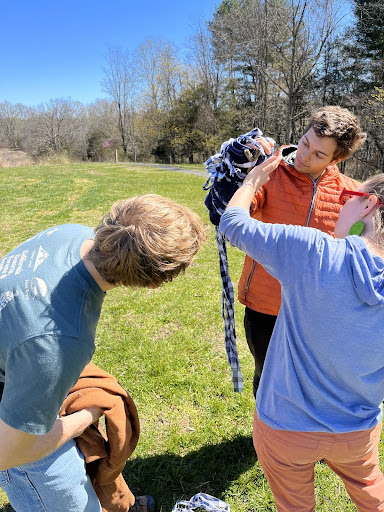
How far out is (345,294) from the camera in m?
1.07

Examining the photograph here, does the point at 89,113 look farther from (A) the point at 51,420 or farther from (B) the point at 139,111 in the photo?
(A) the point at 51,420

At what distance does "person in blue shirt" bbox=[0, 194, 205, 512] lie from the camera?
1.12 m

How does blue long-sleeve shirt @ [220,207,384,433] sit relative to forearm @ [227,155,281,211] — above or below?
below

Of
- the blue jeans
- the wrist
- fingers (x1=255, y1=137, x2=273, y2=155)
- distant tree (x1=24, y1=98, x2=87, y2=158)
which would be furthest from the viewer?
distant tree (x1=24, y1=98, x2=87, y2=158)

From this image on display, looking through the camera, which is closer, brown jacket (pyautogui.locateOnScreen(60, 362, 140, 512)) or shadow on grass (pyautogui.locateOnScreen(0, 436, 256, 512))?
brown jacket (pyautogui.locateOnScreen(60, 362, 140, 512))

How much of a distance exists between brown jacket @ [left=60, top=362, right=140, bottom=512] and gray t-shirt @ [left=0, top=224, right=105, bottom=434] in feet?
1.20

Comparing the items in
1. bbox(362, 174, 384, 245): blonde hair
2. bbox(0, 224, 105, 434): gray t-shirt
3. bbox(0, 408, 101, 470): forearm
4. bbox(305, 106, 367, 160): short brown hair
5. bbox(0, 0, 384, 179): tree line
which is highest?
bbox(0, 0, 384, 179): tree line

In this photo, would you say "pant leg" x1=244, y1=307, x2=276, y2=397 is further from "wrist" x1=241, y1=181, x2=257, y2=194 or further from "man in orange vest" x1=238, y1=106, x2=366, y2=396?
"wrist" x1=241, y1=181, x2=257, y2=194

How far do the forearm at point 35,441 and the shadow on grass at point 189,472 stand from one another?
1147 mm

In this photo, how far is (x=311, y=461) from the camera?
1.33m

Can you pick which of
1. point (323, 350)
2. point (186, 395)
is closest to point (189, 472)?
point (186, 395)

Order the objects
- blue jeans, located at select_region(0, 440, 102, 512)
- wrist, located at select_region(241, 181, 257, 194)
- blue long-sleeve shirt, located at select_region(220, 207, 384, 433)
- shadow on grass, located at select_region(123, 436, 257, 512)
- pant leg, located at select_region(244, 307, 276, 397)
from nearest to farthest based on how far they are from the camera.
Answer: blue long-sleeve shirt, located at select_region(220, 207, 384, 433), blue jeans, located at select_region(0, 440, 102, 512), wrist, located at select_region(241, 181, 257, 194), pant leg, located at select_region(244, 307, 276, 397), shadow on grass, located at select_region(123, 436, 257, 512)

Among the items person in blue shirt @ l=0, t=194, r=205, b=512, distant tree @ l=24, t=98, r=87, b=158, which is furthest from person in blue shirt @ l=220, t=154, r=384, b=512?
distant tree @ l=24, t=98, r=87, b=158

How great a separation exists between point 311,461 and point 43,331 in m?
1.08
